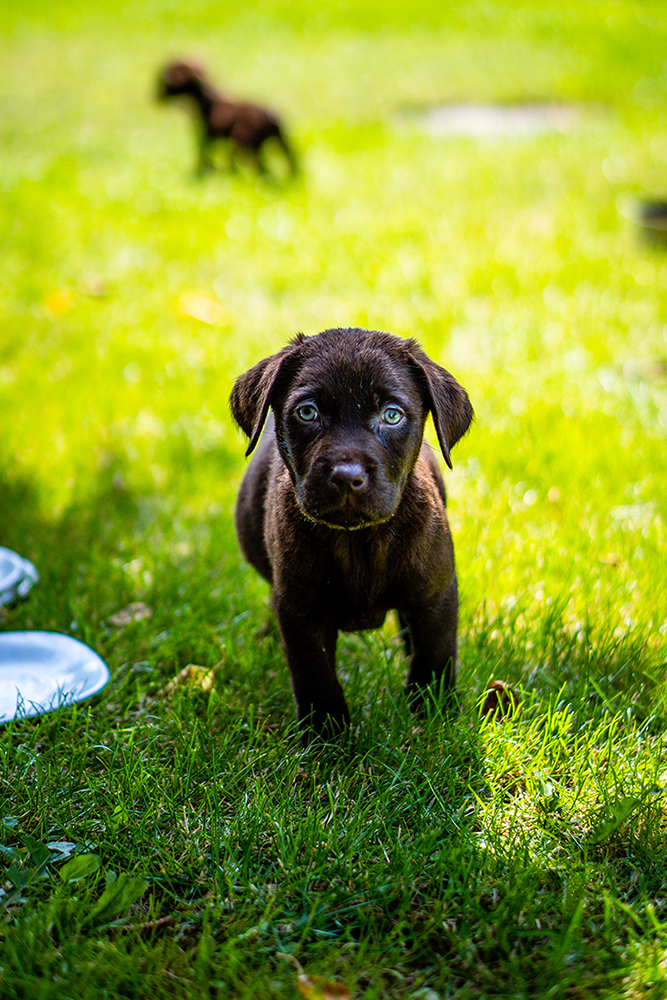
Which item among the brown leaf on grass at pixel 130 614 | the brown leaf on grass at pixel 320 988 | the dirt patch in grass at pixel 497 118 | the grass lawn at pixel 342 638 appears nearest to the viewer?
the brown leaf on grass at pixel 320 988

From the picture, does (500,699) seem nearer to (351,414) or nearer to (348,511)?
(348,511)

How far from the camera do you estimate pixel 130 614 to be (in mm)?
3684

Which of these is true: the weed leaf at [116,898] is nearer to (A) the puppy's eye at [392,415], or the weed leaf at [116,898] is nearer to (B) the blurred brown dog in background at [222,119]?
(A) the puppy's eye at [392,415]

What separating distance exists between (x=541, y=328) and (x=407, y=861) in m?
4.81

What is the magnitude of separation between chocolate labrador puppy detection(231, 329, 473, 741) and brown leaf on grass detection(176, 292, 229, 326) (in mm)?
3930

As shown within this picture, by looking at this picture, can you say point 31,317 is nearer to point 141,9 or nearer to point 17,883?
point 17,883

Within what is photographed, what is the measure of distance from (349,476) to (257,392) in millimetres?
569

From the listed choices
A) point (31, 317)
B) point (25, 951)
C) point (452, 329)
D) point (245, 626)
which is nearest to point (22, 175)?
point (31, 317)

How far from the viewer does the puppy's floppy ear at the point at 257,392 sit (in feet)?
8.65

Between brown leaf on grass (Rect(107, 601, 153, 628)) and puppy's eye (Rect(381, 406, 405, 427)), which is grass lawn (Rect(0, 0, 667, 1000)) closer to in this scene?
brown leaf on grass (Rect(107, 601, 153, 628))

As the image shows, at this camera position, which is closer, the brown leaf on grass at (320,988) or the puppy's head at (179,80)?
the brown leaf on grass at (320,988)

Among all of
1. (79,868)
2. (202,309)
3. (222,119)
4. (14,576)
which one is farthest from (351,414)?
A: (222,119)

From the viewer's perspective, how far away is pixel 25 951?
212 centimetres

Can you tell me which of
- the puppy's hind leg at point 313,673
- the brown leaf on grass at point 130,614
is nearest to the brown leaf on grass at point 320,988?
the puppy's hind leg at point 313,673
